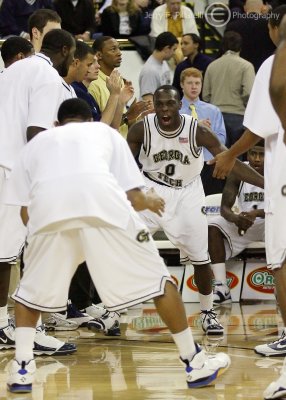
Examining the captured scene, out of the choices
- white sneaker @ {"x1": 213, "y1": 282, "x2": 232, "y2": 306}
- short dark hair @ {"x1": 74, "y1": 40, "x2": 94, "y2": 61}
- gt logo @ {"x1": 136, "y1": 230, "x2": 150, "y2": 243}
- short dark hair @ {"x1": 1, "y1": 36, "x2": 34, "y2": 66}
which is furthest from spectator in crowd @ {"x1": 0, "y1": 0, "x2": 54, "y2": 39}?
gt logo @ {"x1": 136, "y1": 230, "x2": 150, "y2": 243}

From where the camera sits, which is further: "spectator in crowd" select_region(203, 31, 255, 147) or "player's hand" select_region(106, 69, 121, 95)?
"spectator in crowd" select_region(203, 31, 255, 147)

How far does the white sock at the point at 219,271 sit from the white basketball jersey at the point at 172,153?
1571mm

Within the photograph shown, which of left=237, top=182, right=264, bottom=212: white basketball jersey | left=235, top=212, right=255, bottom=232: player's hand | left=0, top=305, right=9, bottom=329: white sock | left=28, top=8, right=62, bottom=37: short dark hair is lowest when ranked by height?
left=235, top=212, right=255, bottom=232: player's hand

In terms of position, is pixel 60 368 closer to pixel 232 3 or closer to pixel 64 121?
pixel 64 121

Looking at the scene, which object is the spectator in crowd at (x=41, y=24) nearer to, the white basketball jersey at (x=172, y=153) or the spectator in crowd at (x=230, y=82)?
the white basketball jersey at (x=172, y=153)

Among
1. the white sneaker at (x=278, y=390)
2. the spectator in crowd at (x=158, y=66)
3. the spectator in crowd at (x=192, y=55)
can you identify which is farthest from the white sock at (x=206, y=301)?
the spectator in crowd at (x=192, y=55)

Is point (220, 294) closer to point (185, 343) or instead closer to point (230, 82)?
point (230, 82)

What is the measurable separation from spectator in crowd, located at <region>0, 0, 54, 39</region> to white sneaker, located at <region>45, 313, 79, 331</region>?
17.7 feet

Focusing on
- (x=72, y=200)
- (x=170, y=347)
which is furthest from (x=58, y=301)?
(x=170, y=347)

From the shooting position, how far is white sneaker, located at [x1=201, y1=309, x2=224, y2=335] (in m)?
8.09

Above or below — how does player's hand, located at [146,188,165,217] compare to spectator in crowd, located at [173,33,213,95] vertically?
above

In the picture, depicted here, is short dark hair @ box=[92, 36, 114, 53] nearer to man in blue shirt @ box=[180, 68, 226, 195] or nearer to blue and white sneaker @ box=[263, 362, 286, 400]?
man in blue shirt @ box=[180, 68, 226, 195]

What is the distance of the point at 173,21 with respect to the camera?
13.8 metres

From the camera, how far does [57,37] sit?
7477mm
